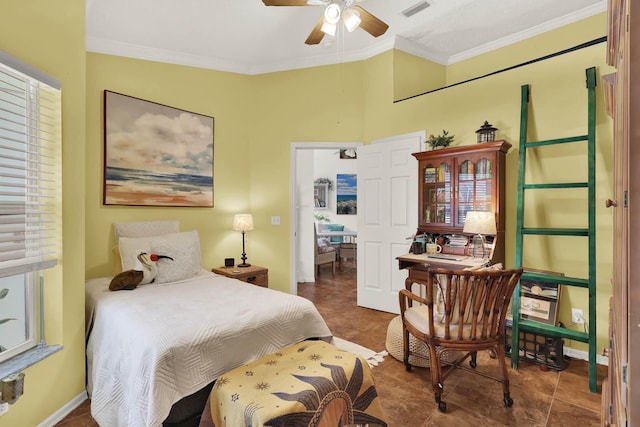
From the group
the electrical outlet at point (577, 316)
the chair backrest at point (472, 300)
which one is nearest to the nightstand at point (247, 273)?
the chair backrest at point (472, 300)

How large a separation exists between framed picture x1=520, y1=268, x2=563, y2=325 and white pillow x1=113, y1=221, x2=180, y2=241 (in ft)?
11.4

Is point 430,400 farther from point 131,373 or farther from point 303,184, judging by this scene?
point 303,184

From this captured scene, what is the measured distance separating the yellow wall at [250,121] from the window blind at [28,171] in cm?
8

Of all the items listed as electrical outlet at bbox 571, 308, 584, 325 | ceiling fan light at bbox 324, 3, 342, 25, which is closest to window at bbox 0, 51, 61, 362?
ceiling fan light at bbox 324, 3, 342, 25

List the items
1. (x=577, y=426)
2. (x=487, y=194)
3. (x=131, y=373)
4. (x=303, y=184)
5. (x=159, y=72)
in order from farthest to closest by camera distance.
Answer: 1. (x=303, y=184)
2. (x=159, y=72)
3. (x=487, y=194)
4. (x=577, y=426)
5. (x=131, y=373)

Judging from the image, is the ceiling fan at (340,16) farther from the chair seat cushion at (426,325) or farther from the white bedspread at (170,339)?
the chair seat cushion at (426,325)

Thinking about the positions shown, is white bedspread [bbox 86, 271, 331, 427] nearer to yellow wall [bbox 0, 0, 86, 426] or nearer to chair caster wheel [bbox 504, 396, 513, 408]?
yellow wall [bbox 0, 0, 86, 426]

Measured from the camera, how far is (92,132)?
3029mm

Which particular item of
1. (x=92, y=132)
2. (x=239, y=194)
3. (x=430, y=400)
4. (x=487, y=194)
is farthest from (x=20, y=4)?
(x=487, y=194)

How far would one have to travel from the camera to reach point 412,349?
100 inches

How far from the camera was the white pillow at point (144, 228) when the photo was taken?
3100mm

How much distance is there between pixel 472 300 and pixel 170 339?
69.4 inches

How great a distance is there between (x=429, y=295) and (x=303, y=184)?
3.86 metres

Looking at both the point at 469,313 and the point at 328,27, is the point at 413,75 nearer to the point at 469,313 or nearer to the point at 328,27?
the point at 328,27
